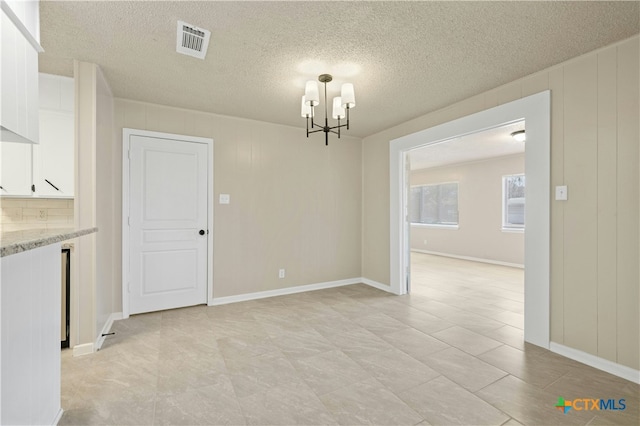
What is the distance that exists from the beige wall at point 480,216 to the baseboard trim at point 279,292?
385 cm

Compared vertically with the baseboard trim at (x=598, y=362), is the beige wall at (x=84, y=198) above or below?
above

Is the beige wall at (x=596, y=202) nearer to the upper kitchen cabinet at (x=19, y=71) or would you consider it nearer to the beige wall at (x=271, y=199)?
the beige wall at (x=271, y=199)

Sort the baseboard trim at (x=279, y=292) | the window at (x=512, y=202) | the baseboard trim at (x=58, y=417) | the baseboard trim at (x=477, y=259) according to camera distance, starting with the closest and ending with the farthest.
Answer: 1. the baseboard trim at (x=58, y=417)
2. the baseboard trim at (x=279, y=292)
3. the baseboard trim at (x=477, y=259)
4. the window at (x=512, y=202)

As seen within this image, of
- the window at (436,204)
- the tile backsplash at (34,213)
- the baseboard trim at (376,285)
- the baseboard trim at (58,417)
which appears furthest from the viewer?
the window at (436,204)

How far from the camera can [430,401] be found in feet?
6.31

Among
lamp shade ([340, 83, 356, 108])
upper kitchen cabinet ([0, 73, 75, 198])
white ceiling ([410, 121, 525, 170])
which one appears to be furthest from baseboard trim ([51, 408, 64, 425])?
white ceiling ([410, 121, 525, 170])

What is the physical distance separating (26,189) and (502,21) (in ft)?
13.2

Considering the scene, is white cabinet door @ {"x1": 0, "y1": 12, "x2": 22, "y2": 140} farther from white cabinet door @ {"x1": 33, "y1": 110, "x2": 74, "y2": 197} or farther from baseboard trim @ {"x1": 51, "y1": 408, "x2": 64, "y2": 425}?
baseboard trim @ {"x1": 51, "y1": 408, "x2": 64, "y2": 425}

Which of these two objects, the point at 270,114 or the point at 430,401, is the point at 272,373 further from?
Answer: the point at 270,114

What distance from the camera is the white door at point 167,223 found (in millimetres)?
3482

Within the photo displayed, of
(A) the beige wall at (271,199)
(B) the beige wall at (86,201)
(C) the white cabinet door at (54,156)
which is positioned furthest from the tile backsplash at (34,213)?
(B) the beige wall at (86,201)

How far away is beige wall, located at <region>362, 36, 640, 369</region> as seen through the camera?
2.19 m

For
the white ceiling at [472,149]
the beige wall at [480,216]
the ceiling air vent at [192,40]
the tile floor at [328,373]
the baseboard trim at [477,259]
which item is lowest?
the tile floor at [328,373]

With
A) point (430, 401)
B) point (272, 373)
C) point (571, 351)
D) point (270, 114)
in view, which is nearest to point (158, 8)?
point (270, 114)
